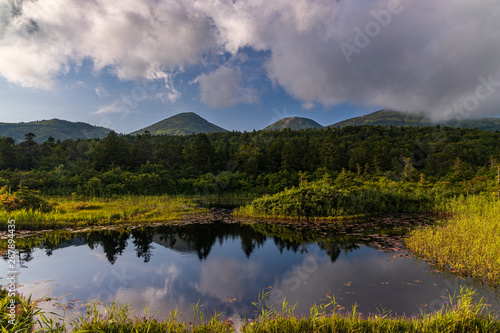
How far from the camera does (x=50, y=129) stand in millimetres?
161500

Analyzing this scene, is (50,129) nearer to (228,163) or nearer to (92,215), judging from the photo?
(228,163)

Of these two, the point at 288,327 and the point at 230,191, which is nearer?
the point at 288,327

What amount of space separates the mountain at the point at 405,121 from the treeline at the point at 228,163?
10362cm

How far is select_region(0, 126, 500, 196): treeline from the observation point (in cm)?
2947

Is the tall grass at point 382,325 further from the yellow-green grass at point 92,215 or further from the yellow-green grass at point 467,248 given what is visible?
the yellow-green grass at point 92,215

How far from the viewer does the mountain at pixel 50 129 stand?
508ft

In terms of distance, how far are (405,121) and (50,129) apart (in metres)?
235

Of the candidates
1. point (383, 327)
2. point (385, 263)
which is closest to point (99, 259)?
point (383, 327)

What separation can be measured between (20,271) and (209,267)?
257 inches

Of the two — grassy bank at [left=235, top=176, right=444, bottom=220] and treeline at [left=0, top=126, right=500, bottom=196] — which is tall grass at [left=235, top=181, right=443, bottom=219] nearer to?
grassy bank at [left=235, top=176, right=444, bottom=220]

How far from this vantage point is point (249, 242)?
42.8 feet

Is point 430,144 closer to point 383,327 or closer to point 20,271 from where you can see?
point 383,327

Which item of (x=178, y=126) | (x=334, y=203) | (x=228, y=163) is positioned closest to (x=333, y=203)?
(x=334, y=203)

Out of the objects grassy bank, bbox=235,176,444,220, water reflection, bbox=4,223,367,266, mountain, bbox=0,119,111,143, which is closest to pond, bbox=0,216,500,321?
water reflection, bbox=4,223,367,266
